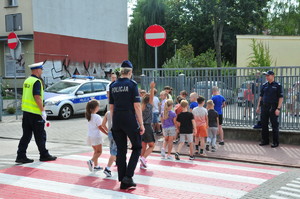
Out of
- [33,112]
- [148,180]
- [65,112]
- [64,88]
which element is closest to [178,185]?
[148,180]

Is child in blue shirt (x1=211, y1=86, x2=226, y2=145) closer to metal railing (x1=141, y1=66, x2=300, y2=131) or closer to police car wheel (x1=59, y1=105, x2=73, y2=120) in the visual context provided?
metal railing (x1=141, y1=66, x2=300, y2=131)

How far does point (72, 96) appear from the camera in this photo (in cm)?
1656

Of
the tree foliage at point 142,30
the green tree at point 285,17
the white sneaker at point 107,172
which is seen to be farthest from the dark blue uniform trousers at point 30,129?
the green tree at point 285,17

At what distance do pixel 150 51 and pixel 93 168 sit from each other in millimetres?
38798

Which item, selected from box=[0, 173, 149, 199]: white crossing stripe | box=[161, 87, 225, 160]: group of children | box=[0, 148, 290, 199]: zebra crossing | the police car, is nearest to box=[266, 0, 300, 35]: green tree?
the police car

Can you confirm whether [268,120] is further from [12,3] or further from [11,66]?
[12,3]

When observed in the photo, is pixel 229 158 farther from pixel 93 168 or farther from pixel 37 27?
pixel 37 27

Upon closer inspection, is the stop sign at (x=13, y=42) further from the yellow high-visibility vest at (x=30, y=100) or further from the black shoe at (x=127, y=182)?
the black shoe at (x=127, y=182)

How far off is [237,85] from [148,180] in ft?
17.2

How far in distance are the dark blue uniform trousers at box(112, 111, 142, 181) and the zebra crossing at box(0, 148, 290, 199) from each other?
329 mm

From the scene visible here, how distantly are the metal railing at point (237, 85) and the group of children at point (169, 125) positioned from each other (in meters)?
0.67

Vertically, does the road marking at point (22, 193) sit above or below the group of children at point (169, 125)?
below

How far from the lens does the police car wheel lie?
1603 centimetres

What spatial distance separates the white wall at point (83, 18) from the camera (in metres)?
26.4
